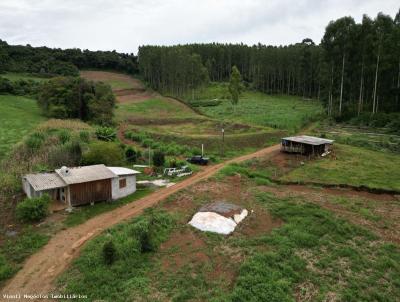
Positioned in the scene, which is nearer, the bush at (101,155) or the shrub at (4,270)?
the shrub at (4,270)

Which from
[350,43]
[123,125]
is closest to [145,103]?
[123,125]

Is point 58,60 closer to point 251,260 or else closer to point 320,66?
point 320,66

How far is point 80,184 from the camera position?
21234 mm

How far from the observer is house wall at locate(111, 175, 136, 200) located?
22.9 metres

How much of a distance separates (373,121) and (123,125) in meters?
35.1

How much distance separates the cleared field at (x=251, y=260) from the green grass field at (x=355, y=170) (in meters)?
6.09

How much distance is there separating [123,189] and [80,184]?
3.18m

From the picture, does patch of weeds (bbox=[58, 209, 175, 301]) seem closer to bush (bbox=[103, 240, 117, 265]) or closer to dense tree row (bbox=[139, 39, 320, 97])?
bush (bbox=[103, 240, 117, 265])

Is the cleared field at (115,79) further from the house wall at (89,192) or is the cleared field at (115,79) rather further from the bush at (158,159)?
the house wall at (89,192)

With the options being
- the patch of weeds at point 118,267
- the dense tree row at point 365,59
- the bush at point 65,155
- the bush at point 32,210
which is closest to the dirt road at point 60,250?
the patch of weeds at point 118,267

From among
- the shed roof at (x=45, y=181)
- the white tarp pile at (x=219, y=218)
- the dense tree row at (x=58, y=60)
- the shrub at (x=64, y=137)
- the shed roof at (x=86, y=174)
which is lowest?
the white tarp pile at (x=219, y=218)

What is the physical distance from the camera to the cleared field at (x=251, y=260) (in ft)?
44.3

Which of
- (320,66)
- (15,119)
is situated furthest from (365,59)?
(15,119)

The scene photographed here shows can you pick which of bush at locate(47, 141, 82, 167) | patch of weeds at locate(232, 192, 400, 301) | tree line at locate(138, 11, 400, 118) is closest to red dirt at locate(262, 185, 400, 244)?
patch of weeds at locate(232, 192, 400, 301)
